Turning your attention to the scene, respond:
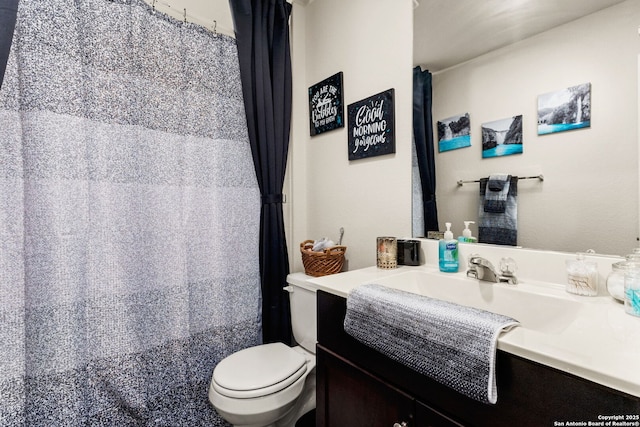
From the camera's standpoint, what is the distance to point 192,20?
5.05ft

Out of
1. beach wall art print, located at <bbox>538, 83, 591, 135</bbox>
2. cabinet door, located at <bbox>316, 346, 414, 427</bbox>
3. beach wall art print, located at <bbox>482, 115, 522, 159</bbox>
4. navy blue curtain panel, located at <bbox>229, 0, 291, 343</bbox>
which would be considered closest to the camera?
cabinet door, located at <bbox>316, 346, 414, 427</bbox>

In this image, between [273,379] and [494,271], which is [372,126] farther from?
[273,379]

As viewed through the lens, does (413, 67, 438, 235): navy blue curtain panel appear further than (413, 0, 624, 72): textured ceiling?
Yes

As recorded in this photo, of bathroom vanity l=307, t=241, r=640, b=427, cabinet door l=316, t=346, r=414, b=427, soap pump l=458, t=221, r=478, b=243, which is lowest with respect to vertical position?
cabinet door l=316, t=346, r=414, b=427

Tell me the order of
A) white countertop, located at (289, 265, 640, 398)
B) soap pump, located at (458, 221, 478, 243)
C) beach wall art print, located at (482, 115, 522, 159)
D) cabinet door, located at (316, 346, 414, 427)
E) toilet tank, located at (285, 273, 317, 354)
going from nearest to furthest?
white countertop, located at (289, 265, 640, 398) < cabinet door, located at (316, 346, 414, 427) < beach wall art print, located at (482, 115, 522, 159) < soap pump, located at (458, 221, 478, 243) < toilet tank, located at (285, 273, 317, 354)

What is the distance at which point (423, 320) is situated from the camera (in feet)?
2.25

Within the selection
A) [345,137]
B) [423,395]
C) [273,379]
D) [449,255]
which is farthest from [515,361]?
[345,137]

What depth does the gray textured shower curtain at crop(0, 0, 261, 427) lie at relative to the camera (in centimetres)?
112

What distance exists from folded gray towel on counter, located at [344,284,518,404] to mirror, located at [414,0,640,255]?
535mm

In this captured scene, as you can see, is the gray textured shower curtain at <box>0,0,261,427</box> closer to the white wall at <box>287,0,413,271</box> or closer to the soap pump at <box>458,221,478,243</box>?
the white wall at <box>287,0,413,271</box>

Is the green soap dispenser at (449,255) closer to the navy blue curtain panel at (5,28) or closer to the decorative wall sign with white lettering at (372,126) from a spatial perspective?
the decorative wall sign with white lettering at (372,126)

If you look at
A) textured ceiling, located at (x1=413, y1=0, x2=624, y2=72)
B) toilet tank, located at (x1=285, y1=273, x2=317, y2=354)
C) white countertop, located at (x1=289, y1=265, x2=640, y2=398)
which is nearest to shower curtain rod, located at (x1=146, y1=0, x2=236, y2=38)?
textured ceiling, located at (x1=413, y1=0, x2=624, y2=72)

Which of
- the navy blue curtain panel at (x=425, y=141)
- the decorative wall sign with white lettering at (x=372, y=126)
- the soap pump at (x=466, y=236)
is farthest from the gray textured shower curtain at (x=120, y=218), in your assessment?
the soap pump at (x=466, y=236)

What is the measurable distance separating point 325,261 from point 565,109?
113cm
